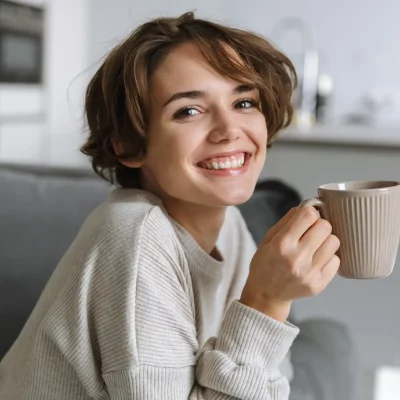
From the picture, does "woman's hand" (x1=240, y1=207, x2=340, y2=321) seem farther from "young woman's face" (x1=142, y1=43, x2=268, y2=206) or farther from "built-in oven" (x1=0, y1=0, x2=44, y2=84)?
"built-in oven" (x1=0, y1=0, x2=44, y2=84)

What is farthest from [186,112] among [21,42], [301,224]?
[21,42]

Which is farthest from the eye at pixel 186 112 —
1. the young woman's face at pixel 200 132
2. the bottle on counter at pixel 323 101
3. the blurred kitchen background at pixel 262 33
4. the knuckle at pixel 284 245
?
the bottle on counter at pixel 323 101

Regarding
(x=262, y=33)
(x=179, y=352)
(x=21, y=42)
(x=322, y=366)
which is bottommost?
(x=322, y=366)

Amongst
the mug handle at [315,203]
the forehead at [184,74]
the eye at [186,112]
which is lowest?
the mug handle at [315,203]

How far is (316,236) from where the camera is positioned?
0.84 m

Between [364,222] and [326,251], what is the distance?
2.2 inches

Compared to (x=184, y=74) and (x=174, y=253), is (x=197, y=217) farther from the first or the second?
(x=184, y=74)

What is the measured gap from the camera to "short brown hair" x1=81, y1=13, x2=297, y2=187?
974 millimetres

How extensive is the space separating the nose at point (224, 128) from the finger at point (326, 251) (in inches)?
7.5

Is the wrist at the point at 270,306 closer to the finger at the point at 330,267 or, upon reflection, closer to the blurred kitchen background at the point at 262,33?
the finger at the point at 330,267

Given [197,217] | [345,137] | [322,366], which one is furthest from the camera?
[345,137]

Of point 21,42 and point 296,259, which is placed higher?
point 21,42

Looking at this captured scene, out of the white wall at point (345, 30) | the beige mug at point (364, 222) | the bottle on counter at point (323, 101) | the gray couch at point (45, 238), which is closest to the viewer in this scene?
the beige mug at point (364, 222)

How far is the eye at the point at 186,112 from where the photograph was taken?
0.96 meters
